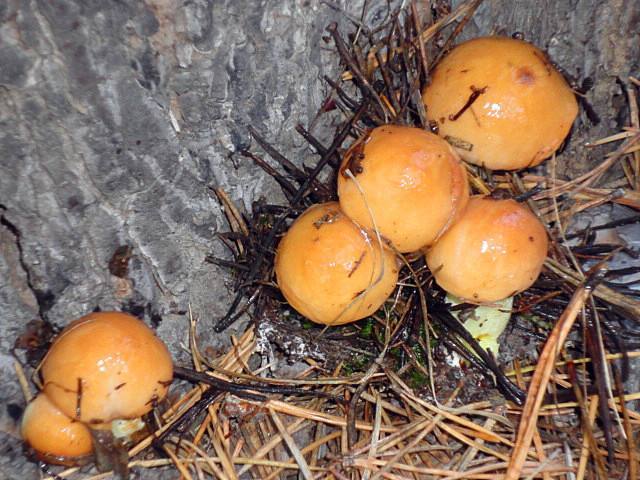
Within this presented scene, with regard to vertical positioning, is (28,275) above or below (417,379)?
above

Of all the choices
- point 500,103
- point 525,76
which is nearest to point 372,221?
point 500,103

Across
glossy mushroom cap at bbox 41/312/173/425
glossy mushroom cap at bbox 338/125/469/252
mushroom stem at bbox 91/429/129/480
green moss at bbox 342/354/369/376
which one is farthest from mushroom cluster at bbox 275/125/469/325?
mushroom stem at bbox 91/429/129/480

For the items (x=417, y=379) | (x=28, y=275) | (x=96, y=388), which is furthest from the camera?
(x=417, y=379)

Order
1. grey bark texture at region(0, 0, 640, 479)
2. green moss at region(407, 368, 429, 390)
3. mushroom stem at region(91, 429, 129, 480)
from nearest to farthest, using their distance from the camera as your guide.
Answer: grey bark texture at region(0, 0, 640, 479), mushroom stem at region(91, 429, 129, 480), green moss at region(407, 368, 429, 390)

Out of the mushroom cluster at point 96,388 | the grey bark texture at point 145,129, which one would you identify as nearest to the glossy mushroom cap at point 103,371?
the mushroom cluster at point 96,388

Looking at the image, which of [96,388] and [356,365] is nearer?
[96,388]

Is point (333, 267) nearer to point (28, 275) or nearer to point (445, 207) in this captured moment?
point (445, 207)

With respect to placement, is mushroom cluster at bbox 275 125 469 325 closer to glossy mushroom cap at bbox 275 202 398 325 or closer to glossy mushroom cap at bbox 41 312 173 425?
glossy mushroom cap at bbox 275 202 398 325

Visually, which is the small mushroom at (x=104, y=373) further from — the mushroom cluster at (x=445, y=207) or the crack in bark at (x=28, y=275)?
the mushroom cluster at (x=445, y=207)

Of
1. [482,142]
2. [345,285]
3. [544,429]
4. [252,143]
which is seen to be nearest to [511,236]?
[482,142]
